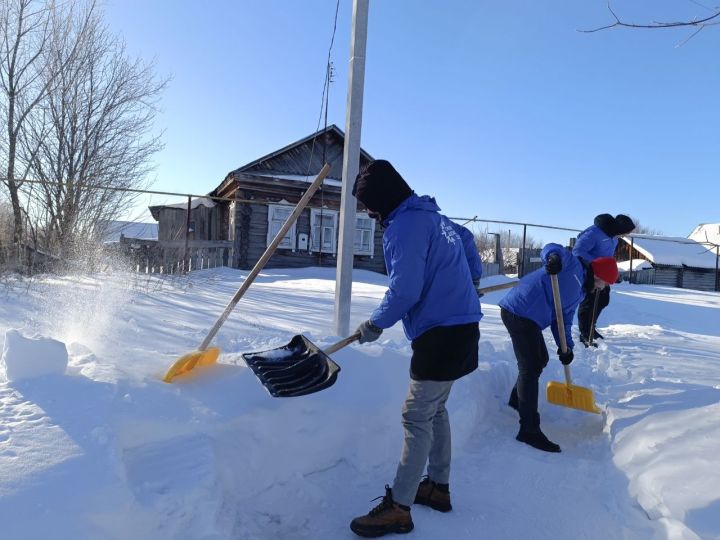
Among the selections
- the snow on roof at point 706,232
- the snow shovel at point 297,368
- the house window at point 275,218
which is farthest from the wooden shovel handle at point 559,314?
the snow on roof at point 706,232

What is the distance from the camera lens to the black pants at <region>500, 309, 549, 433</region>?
331 cm

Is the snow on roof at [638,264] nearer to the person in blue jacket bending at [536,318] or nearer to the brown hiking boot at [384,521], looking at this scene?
the person in blue jacket bending at [536,318]

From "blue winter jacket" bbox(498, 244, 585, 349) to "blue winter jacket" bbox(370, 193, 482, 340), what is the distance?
120 centimetres

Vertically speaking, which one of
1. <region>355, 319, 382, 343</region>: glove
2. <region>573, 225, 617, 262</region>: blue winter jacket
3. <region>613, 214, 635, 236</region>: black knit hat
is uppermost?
<region>613, 214, 635, 236</region>: black knit hat

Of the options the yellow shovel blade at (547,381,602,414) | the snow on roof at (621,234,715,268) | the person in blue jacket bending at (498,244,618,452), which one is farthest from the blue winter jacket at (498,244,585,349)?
the snow on roof at (621,234,715,268)

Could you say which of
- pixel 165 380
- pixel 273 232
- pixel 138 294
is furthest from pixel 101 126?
pixel 165 380

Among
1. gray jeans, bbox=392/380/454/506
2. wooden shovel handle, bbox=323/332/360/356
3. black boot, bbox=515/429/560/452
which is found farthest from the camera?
black boot, bbox=515/429/560/452

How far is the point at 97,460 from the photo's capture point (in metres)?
1.97

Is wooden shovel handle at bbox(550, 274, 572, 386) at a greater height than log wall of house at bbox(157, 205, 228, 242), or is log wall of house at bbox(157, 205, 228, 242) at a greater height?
log wall of house at bbox(157, 205, 228, 242)

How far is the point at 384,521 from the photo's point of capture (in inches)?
88.3

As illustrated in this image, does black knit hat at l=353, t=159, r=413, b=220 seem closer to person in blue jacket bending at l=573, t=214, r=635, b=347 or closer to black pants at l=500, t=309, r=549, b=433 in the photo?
black pants at l=500, t=309, r=549, b=433

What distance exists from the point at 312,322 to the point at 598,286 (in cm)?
281

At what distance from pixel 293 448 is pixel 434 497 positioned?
2.67 ft

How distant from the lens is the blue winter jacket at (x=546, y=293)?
3.41 meters
